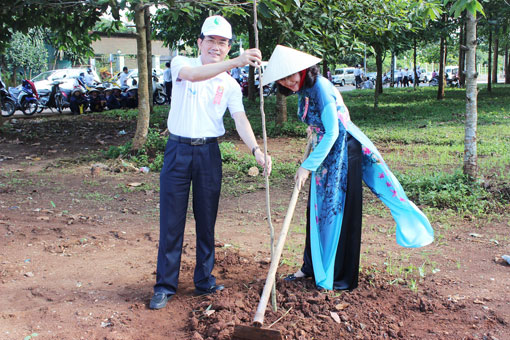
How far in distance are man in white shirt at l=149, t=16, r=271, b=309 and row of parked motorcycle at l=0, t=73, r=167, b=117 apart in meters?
11.4

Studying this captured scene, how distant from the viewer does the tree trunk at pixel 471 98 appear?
567cm

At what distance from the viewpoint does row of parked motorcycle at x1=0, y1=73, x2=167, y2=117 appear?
46.5ft

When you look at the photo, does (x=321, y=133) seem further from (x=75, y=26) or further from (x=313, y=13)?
(x=75, y=26)

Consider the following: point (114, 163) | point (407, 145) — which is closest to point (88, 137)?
point (114, 163)

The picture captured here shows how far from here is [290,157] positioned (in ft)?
26.9

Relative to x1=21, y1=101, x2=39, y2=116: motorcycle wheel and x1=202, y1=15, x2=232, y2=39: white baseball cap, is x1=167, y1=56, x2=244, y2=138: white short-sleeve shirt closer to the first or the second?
x1=202, y1=15, x2=232, y2=39: white baseball cap

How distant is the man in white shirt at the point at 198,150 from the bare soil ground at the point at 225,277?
27 centimetres

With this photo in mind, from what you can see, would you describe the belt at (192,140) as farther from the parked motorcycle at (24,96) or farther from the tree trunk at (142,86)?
the parked motorcycle at (24,96)

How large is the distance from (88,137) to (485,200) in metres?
8.28

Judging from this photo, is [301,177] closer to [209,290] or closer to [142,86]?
[209,290]

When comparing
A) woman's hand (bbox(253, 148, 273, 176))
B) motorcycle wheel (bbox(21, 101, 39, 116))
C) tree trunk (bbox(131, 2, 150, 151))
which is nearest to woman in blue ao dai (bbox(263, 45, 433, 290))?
woman's hand (bbox(253, 148, 273, 176))

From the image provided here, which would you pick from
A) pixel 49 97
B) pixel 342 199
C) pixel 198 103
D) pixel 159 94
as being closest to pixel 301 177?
pixel 342 199

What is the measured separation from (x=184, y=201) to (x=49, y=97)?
46.7 ft

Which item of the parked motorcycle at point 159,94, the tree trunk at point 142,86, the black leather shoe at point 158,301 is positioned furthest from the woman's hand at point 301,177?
the parked motorcycle at point 159,94
